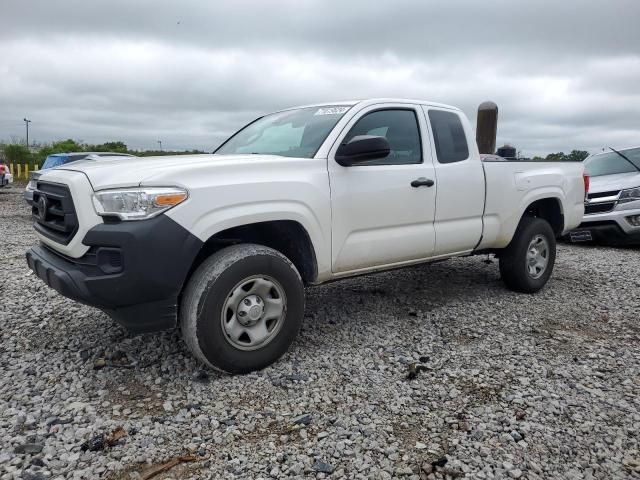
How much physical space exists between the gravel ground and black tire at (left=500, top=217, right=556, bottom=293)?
1.61ft

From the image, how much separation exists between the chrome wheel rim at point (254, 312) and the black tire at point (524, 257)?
2.85 metres

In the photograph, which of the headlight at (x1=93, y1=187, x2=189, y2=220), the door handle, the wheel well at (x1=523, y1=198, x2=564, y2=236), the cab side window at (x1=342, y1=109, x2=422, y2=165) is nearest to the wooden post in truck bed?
the wheel well at (x1=523, y1=198, x2=564, y2=236)

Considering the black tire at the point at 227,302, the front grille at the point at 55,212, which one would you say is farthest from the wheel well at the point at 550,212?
the front grille at the point at 55,212

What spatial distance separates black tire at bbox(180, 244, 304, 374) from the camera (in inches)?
115

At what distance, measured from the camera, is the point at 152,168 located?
2.98m

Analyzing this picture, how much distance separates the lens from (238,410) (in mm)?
2795

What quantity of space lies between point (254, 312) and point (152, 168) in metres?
1.07

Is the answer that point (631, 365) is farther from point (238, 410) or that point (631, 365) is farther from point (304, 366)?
point (238, 410)

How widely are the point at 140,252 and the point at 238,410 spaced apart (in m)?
1.03

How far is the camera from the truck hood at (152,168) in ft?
9.22

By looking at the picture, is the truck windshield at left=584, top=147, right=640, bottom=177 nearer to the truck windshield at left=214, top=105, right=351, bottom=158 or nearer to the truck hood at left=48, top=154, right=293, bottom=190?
the truck windshield at left=214, top=105, right=351, bottom=158

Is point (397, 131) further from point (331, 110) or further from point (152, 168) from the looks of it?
point (152, 168)

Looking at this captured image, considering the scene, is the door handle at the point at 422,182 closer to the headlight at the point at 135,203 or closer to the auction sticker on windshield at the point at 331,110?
the auction sticker on windshield at the point at 331,110

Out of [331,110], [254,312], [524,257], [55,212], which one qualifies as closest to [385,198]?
[331,110]
